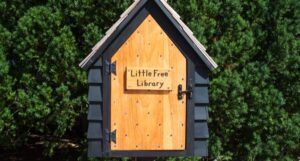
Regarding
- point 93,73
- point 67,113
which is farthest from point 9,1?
point 93,73

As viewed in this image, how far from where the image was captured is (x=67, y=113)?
5.28m

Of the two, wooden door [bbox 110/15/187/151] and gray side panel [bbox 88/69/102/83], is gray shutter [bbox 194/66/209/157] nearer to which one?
wooden door [bbox 110/15/187/151]

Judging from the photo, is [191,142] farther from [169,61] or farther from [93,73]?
[93,73]

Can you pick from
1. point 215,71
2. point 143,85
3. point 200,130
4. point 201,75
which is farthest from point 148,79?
point 215,71

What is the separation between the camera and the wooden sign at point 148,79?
11.4ft

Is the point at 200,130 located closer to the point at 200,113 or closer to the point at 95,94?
the point at 200,113

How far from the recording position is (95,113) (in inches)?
139

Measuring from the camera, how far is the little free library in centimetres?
350

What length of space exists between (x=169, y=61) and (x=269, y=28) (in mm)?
2273

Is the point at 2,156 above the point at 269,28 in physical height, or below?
below

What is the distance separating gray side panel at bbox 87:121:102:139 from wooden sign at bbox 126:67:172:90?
321mm

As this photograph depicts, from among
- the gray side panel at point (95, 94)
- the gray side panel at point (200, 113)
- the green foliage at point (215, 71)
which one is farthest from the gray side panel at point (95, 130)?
the green foliage at point (215, 71)

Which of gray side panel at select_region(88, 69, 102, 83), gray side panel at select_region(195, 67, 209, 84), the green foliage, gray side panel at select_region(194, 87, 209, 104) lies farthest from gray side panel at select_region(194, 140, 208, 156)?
the green foliage

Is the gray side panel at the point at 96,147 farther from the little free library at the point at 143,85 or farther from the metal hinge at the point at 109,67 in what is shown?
the metal hinge at the point at 109,67
